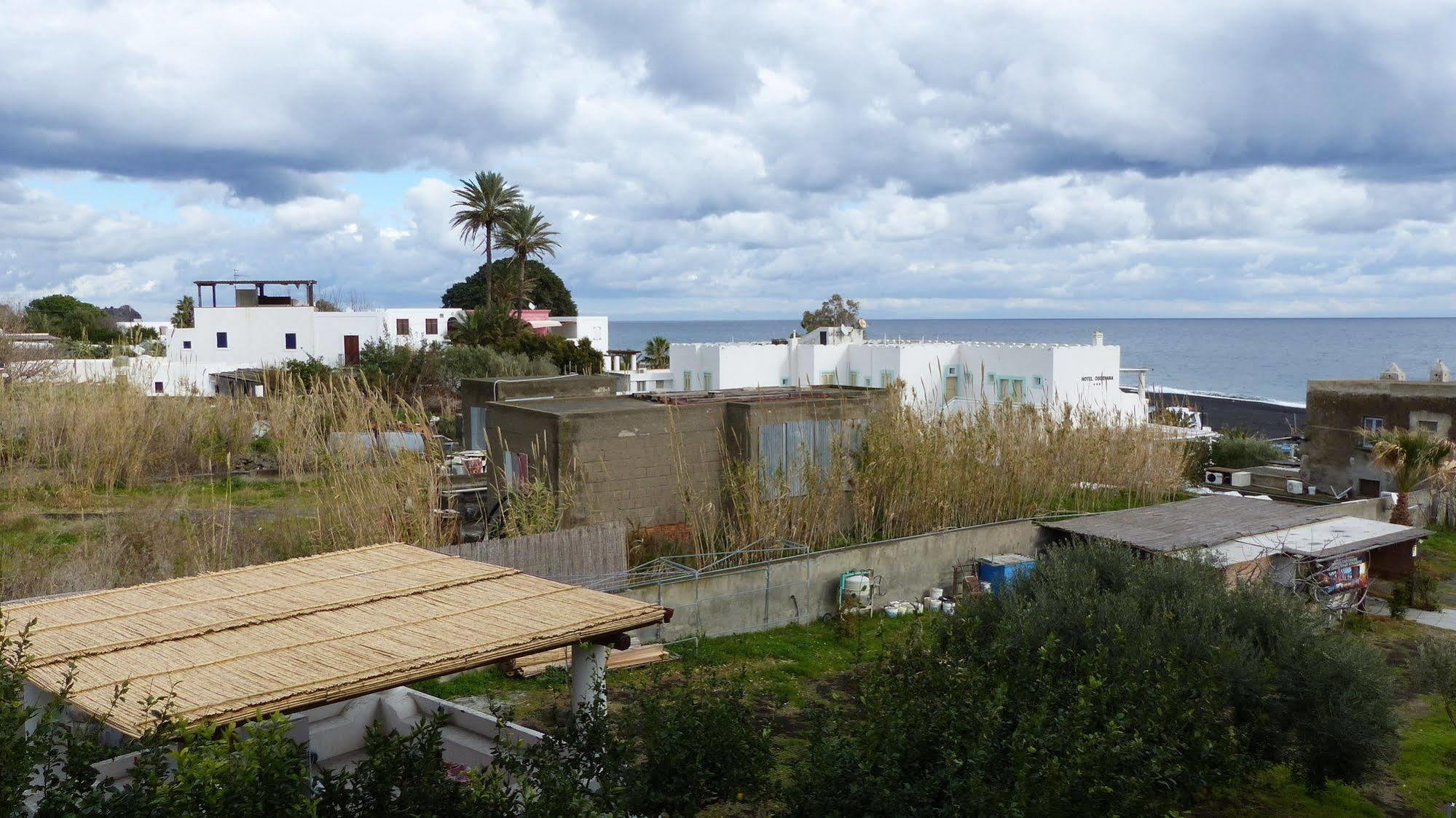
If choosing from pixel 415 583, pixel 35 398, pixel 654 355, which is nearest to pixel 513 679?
pixel 415 583

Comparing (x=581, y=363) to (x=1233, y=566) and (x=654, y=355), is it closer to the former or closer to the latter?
(x=654, y=355)

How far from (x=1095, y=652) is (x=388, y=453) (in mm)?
8079

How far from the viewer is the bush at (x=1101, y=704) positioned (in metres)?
5.09

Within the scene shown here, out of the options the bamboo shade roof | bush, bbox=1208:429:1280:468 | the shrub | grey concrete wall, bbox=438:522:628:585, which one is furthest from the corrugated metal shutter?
bush, bbox=1208:429:1280:468

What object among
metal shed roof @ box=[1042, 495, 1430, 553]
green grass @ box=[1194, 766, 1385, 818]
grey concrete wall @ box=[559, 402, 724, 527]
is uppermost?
grey concrete wall @ box=[559, 402, 724, 527]

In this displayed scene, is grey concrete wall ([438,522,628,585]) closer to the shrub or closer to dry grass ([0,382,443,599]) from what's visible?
dry grass ([0,382,443,599])

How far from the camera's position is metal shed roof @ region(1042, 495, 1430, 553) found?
13664 millimetres

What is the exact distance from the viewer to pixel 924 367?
34.7 meters

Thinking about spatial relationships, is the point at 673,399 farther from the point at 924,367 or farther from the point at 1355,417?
the point at 924,367

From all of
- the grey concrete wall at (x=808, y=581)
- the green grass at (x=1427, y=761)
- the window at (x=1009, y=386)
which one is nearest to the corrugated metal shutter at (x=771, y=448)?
the grey concrete wall at (x=808, y=581)

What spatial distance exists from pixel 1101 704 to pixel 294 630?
4.51m

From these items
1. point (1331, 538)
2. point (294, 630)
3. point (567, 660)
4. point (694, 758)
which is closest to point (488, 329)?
point (567, 660)

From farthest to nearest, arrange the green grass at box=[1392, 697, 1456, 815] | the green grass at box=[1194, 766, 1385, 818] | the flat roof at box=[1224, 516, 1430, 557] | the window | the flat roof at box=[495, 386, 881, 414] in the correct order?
the window → the flat roof at box=[495, 386, 881, 414] → the flat roof at box=[1224, 516, 1430, 557] → the green grass at box=[1392, 697, 1456, 815] → the green grass at box=[1194, 766, 1385, 818]

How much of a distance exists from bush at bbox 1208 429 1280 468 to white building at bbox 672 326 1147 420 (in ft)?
11.3
